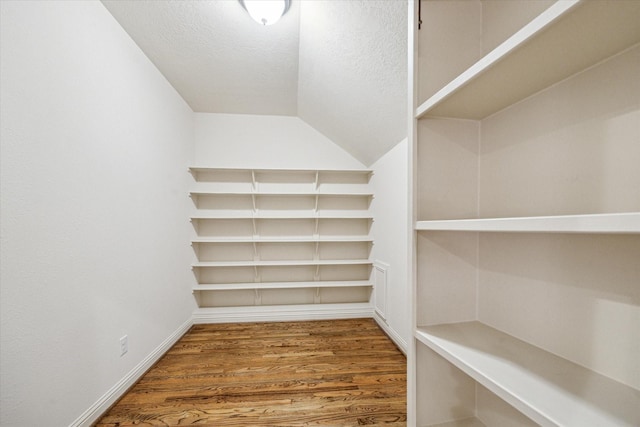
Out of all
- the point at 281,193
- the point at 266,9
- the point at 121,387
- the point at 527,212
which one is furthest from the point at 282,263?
the point at 527,212

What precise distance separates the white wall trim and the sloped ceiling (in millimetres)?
2435

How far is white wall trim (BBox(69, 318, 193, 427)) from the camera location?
1363mm

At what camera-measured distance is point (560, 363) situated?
2.10 feet

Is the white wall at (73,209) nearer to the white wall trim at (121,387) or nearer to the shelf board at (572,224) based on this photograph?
the white wall trim at (121,387)

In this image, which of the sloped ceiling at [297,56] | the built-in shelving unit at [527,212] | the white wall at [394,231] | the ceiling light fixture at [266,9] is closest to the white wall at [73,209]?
the sloped ceiling at [297,56]

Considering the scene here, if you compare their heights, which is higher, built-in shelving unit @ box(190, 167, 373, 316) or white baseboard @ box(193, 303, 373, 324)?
built-in shelving unit @ box(190, 167, 373, 316)

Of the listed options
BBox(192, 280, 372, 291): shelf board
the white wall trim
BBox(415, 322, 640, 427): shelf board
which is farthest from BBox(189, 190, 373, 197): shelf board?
BBox(415, 322, 640, 427): shelf board

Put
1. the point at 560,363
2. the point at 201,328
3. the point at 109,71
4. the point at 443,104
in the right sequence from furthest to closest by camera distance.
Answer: the point at 201,328, the point at 109,71, the point at 443,104, the point at 560,363

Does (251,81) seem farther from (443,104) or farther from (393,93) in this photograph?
(443,104)

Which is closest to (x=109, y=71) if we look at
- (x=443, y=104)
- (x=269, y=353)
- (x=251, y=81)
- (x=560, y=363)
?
(x=251, y=81)

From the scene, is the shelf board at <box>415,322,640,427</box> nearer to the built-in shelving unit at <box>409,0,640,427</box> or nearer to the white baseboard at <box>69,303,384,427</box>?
the built-in shelving unit at <box>409,0,640,427</box>

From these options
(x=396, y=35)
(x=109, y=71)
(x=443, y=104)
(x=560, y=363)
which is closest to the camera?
(x=560, y=363)

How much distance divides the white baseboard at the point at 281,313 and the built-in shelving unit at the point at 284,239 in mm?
19

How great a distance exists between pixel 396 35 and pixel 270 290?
2.76 meters
